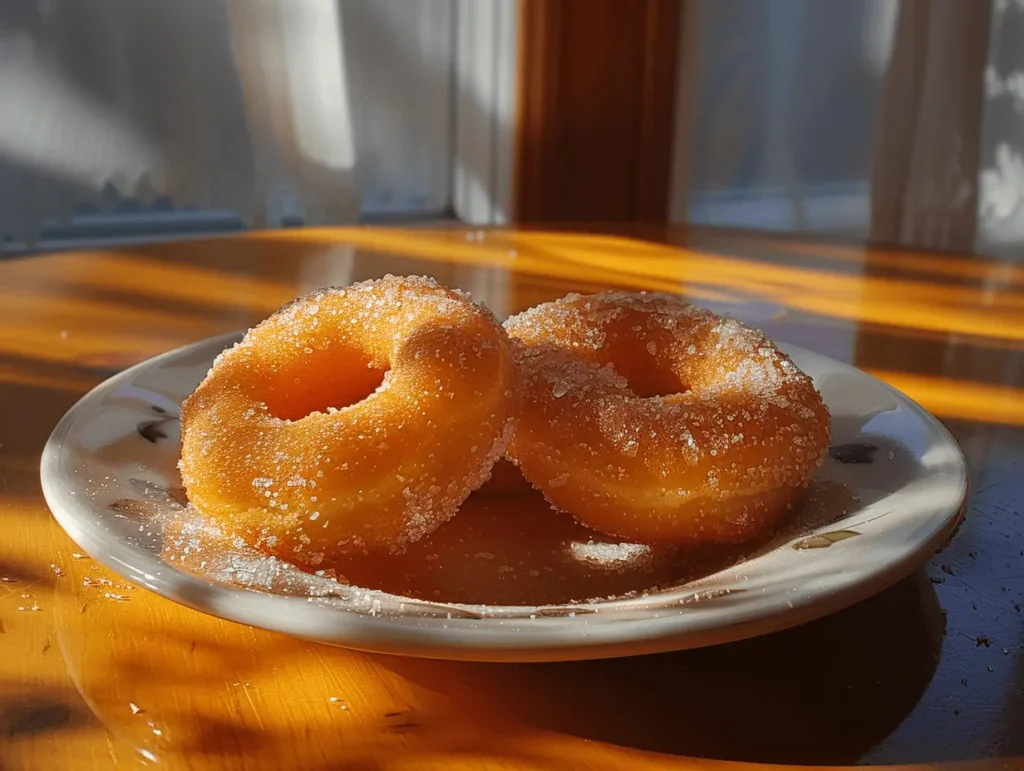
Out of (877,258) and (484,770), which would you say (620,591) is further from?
(877,258)

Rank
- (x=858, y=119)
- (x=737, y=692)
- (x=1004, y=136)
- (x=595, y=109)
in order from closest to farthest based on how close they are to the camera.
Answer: (x=737, y=692), (x=1004, y=136), (x=858, y=119), (x=595, y=109)

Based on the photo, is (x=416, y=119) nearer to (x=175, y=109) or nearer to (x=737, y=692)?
(x=175, y=109)

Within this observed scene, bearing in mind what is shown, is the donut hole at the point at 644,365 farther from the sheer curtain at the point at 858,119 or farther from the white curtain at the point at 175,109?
the white curtain at the point at 175,109

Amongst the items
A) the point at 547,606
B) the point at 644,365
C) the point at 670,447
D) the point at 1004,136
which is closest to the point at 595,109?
the point at 1004,136

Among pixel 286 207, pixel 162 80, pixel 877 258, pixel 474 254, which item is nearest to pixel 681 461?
pixel 474 254

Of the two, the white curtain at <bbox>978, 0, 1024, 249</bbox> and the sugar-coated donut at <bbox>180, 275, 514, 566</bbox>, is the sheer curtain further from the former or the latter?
the sugar-coated donut at <bbox>180, 275, 514, 566</bbox>

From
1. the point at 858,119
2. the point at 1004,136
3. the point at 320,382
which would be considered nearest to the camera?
the point at 320,382

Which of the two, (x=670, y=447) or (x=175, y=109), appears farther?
(x=175, y=109)
